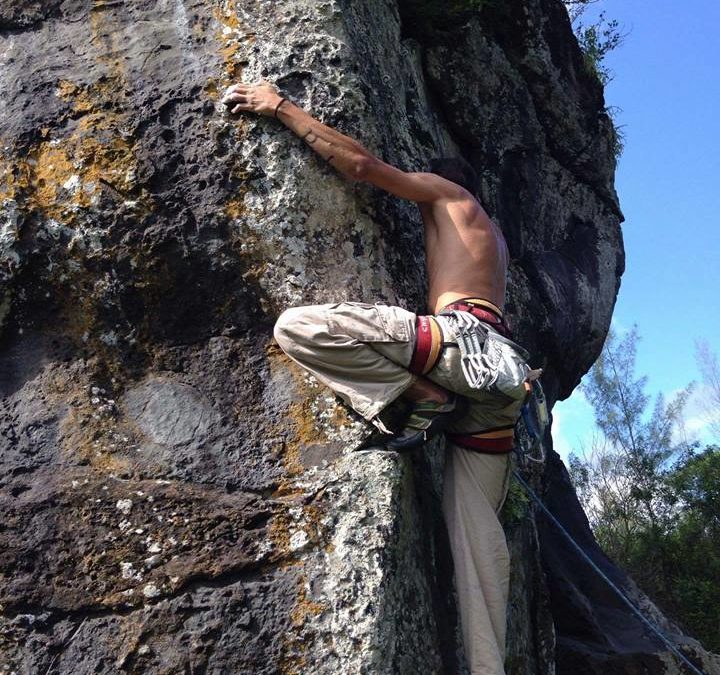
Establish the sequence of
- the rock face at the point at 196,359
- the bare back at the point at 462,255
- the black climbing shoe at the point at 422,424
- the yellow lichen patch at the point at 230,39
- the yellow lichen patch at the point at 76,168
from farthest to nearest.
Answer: the yellow lichen patch at the point at 230,39 < the yellow lichen patch at the point at 76,168 < the bare back at the point at 462,255 < the black climbing shoe at the point at 422,424 < the rock face at the point at 196,359

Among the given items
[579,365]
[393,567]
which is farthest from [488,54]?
[393,567]

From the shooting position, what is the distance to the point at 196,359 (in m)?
5.20

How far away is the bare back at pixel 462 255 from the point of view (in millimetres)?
5062

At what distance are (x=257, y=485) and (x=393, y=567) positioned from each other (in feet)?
2.66

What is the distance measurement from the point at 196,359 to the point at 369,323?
1.13 m

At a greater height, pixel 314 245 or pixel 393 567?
pixel 314 245

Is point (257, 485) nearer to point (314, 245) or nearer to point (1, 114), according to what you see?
point (314, 245)

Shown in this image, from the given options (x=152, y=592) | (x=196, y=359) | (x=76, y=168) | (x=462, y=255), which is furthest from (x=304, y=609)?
(x=76, y=168)

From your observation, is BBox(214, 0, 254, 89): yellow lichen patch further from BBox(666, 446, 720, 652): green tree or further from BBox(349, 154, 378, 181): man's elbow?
BBox(666, 446, 720, 652): green tree

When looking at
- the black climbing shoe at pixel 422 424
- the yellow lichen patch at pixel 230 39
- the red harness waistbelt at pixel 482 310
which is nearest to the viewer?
the black climbing shoe at pixel 422 424

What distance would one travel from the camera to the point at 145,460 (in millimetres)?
4980

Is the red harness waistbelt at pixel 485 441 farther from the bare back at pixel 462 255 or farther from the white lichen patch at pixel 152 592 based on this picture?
the white lichen patch at pixel 152 592

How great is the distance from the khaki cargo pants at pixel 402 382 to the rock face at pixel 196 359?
8.2 inches

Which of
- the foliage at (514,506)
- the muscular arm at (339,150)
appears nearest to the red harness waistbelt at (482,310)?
the muscular arm at (339,150)
